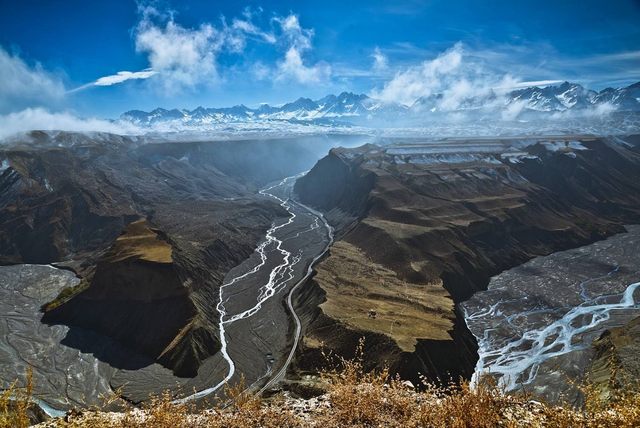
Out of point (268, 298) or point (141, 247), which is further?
point (268, 298)

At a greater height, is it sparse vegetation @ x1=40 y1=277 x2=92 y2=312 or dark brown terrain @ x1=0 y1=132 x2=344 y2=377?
dark brown terrain @ x1=0 y1=132 x2=344 y2=377

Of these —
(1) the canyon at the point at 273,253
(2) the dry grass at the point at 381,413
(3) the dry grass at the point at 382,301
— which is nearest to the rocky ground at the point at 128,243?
(1) the canyon at the point at 273,253

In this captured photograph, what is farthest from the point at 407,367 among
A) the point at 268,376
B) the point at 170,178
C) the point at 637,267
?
the point at 170,178

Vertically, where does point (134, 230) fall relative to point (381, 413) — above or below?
below

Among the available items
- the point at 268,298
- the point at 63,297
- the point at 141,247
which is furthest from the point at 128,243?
the point at 268,298

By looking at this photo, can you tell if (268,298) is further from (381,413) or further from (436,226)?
(381,413)

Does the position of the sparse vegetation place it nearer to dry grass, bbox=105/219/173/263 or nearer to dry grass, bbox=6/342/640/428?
dry grass, bbox=105/219/173/263

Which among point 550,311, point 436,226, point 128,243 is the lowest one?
point 550,311

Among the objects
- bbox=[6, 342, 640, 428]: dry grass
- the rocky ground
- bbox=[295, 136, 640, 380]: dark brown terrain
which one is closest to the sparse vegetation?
the rocky ground
